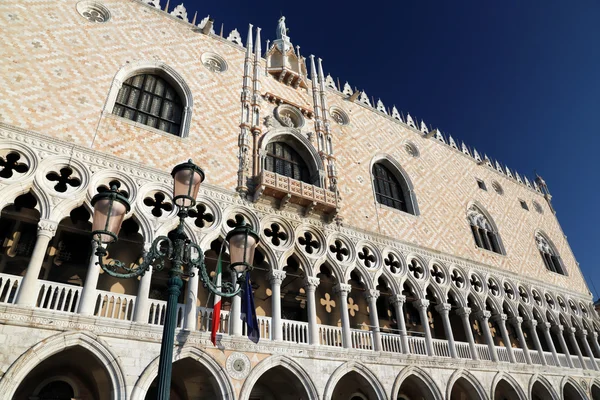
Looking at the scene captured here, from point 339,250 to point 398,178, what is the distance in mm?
5001

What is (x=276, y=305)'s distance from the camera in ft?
28.8

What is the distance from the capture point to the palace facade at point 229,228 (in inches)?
287

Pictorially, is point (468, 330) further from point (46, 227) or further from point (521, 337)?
point (46, 227)

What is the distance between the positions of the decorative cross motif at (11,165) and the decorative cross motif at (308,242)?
5.93m

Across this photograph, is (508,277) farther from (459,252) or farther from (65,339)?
(65,339)

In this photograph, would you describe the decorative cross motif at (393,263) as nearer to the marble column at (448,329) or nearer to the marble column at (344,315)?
the marble column at (448,329)

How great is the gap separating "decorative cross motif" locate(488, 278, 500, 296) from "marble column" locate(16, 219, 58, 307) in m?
12.9

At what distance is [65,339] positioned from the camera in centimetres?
641

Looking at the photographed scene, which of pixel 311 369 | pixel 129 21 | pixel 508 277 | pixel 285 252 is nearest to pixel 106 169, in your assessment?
pixel 285 252

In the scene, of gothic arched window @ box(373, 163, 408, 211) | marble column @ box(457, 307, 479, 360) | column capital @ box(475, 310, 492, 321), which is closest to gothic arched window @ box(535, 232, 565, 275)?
column capital @ box(475, 310, 492, 321)

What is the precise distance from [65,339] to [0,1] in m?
7.53

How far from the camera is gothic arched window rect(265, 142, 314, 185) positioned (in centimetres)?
1143

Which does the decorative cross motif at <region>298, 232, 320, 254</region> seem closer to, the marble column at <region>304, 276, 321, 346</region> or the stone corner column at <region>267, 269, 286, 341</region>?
the marble column at <region>304, 276, 321, 346</region>

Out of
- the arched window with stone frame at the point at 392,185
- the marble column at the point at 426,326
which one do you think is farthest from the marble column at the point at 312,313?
the arched window with stone frame at the point at 392,185
